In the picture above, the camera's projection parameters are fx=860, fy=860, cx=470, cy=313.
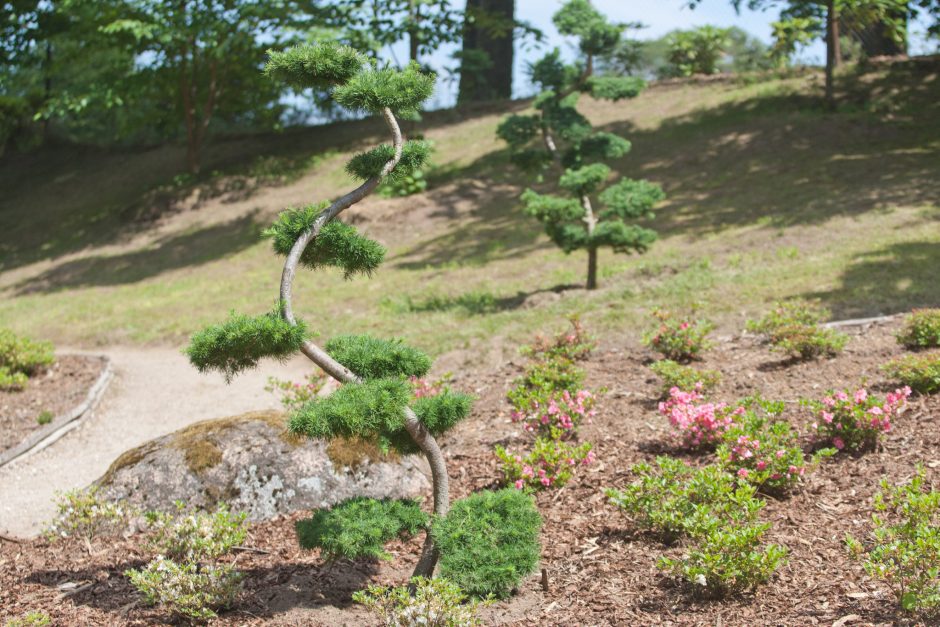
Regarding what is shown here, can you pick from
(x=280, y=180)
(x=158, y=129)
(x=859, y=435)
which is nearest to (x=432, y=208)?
(x=280, y=180)

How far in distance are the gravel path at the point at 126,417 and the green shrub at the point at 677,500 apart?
3279mm

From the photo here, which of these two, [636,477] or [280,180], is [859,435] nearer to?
[636,477]

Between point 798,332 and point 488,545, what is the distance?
4.26 metres

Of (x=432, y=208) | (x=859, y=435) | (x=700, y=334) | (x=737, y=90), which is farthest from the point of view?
(x=737, y=90)

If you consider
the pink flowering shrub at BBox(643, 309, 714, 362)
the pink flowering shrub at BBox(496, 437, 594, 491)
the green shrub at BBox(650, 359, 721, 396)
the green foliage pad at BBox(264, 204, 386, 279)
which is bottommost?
the pink flowering shrub at BBox(496, 437, 594, 491)

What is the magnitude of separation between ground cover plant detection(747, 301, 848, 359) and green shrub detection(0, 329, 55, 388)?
786 cm

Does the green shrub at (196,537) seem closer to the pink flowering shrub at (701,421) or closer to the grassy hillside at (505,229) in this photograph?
the pink flowering shrub at (701,421)

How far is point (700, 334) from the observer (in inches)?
306

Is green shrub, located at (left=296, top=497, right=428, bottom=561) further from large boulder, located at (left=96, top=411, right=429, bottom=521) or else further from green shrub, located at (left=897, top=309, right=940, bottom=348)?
green shrub, located at (left=897, top=309, right=940, bottom=348)

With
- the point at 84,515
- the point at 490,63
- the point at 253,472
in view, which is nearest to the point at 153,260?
the point at 490,63

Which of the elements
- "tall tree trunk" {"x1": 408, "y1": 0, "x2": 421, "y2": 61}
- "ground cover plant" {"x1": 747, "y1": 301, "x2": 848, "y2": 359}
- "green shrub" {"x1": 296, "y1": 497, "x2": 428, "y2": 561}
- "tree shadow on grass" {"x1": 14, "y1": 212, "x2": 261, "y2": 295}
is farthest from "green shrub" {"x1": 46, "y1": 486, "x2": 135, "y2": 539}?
"tall tree trunk" {"x1": 408, "y1": 0, "x2": 421, "y2": 61}

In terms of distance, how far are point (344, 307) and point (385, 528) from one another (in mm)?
7752

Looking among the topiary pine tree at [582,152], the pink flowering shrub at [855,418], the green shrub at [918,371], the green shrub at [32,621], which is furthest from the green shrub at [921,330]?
the green shrub at [32,621]

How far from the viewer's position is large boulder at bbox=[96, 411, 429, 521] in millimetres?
5746
